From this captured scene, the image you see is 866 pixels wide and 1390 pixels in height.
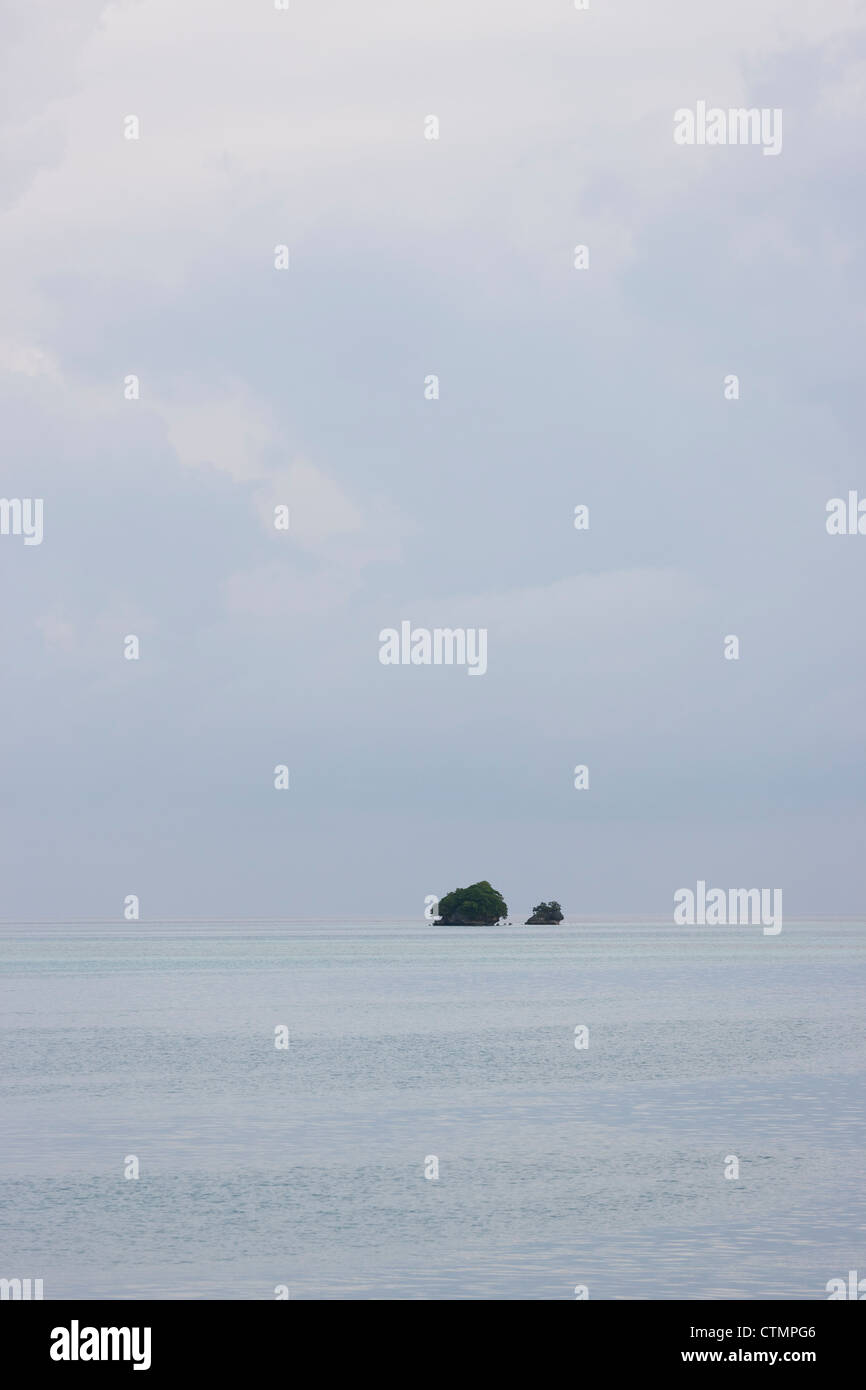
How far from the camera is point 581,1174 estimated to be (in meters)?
38.7

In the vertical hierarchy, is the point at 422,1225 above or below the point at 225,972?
below

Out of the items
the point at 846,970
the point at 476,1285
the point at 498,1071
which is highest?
the point at 846,970

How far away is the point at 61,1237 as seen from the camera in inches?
1270

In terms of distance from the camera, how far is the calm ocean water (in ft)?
97.2

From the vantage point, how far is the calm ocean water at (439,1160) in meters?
29.6

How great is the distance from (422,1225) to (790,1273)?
8.43 meters

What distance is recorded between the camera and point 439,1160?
41.2 m

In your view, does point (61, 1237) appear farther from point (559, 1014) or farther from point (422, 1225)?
point (559, 1014)
